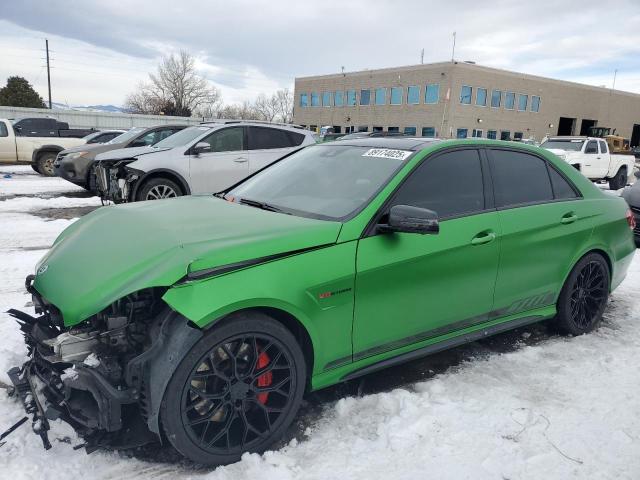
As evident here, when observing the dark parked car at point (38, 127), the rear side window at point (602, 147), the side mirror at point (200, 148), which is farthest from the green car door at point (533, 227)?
the dark parked car at point (38, 127)

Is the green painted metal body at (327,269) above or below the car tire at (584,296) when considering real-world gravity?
above

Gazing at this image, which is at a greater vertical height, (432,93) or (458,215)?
(432,93)

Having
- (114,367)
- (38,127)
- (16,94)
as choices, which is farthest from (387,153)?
(16,94)

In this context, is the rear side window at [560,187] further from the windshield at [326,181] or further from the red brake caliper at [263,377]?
the red brake caliper at [263,377]

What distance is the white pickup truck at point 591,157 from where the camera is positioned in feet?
56.1

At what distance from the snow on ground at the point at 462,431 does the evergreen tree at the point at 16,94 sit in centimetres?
5165

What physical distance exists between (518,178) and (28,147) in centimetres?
1713

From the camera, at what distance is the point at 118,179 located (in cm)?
838

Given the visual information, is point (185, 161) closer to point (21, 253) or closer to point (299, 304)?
point (21, 253)

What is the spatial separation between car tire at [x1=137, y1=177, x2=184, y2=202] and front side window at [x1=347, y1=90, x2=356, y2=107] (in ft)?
151

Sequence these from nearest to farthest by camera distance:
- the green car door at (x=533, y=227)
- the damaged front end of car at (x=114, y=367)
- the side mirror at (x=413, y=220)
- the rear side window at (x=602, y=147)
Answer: the damaged front end of car at (x=114, y=367) → the side mirror at (x=413, y=220) → the green car door at (x=533, y=227) → the rear side window at (x=602, y=147)

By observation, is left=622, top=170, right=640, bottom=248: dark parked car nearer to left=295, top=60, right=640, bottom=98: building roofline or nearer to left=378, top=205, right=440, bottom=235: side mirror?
left=378, top=205, right=440, bottom=235: side mirror

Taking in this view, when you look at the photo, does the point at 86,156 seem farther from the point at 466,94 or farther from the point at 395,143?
the point at 466,94

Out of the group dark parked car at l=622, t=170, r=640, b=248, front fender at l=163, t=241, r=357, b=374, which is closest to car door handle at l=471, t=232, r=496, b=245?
front fender at l=163, t=241, r=357, b=374
